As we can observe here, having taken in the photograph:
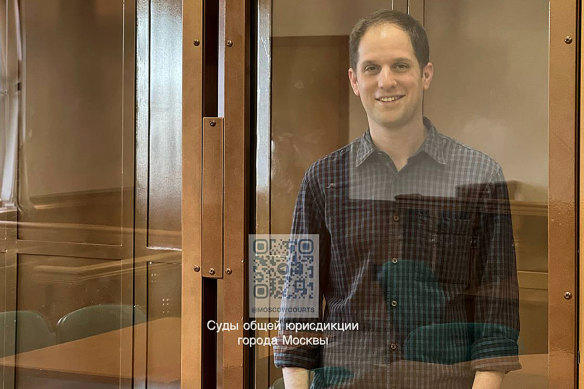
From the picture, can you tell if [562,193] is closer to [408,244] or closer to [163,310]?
[408,244]

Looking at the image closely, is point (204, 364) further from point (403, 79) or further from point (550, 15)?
point (550, 15)

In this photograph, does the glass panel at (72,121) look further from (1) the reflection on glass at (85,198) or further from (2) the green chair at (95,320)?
(2) the green chair at (95,320)

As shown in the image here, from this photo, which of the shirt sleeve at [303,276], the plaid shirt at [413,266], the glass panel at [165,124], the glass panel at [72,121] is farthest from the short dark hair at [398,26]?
the glass panel at [72,121]

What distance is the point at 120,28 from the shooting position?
1812mm

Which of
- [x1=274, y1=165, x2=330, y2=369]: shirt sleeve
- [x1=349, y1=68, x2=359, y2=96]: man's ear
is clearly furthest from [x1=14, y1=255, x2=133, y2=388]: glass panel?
[x1=349, y1=68, x2=359, y2=96]: man's ear

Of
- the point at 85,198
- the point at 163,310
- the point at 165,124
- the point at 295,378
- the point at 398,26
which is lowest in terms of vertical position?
the point at 295,378

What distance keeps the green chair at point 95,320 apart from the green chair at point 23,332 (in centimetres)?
5

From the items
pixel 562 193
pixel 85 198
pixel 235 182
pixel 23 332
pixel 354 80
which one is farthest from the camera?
pixel 23 332

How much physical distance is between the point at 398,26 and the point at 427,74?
0.11m

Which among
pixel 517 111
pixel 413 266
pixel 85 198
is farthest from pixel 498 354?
pixel 85 198

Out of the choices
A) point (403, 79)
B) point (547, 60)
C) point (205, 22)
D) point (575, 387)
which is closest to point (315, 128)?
point (403, 79)

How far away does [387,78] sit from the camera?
1570 mm

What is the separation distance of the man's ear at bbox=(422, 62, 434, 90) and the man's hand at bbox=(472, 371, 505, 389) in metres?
0.56

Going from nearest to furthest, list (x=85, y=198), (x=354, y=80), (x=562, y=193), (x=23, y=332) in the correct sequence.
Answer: (x=562, y=193)
(x=354, y=80)
(x=85, y=198)
(x=23, y=332)
